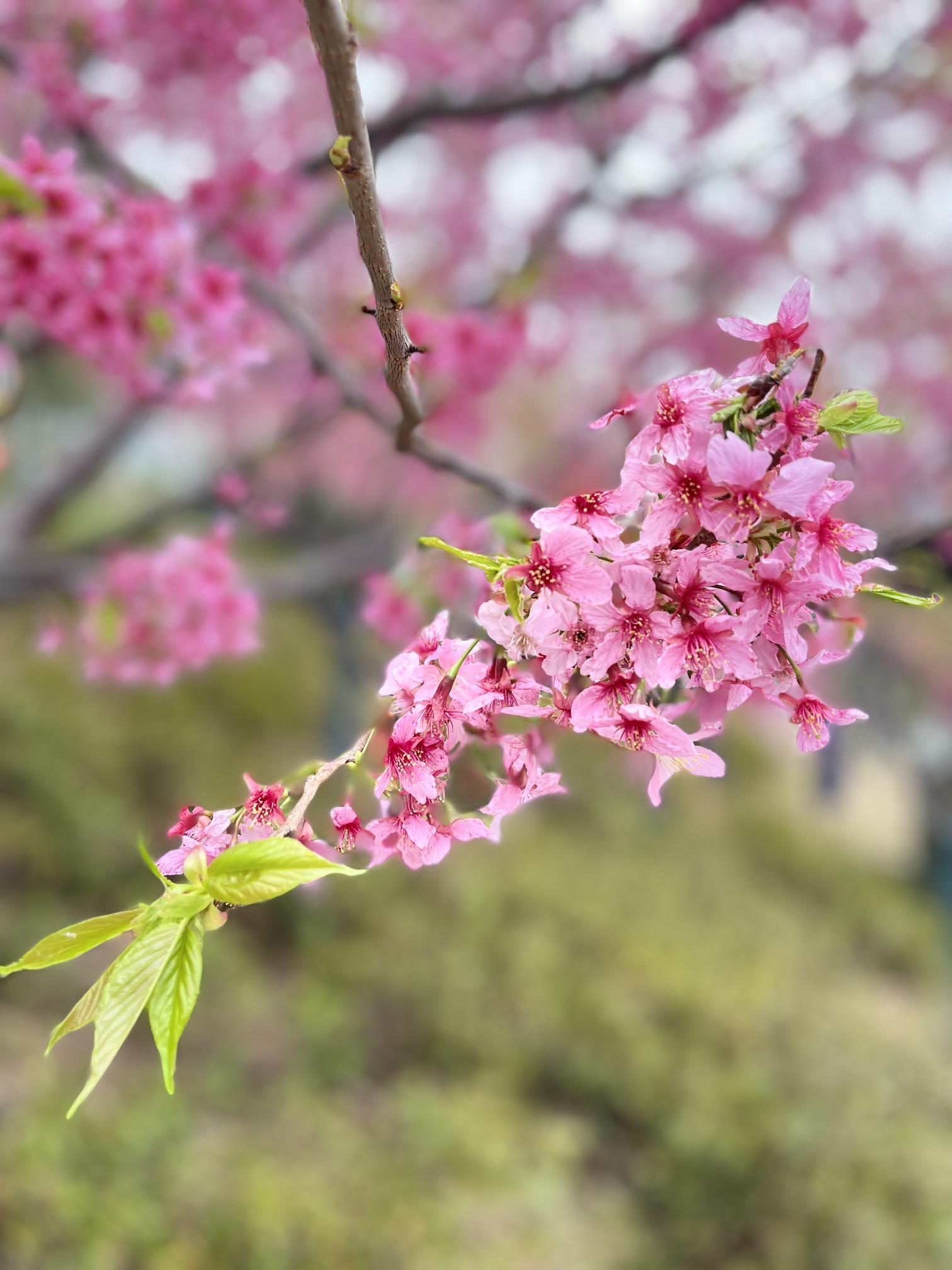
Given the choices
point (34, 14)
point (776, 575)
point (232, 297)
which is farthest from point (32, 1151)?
point (34, 14)

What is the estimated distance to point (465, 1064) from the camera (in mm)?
3568

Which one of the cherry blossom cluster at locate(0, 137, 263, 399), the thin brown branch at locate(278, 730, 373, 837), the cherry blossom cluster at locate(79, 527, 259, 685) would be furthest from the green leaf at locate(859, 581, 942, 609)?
the cherry blossom cluster at locate(79, 527, 259, 685)

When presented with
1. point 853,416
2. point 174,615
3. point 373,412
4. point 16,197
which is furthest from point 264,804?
point 174,615

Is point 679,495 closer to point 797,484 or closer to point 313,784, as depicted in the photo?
point 797,484

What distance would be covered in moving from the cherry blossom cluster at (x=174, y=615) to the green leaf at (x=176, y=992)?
1.50 meters

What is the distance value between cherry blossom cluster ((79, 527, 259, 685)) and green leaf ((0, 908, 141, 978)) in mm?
1467

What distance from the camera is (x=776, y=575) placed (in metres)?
0.57

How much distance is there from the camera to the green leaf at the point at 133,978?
0.53 m

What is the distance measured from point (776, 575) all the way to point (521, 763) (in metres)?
0.26

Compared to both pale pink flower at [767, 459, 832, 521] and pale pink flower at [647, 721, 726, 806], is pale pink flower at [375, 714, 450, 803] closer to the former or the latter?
pale pink flower at [647, 721, 726, 806]

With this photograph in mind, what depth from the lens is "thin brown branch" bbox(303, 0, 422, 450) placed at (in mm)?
521

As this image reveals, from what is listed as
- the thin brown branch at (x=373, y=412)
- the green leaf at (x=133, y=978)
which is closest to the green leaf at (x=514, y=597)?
the green leaf at (x=133, y=978)

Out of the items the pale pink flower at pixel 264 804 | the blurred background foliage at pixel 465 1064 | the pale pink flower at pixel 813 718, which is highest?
the pale pink flower at pixel 813 718

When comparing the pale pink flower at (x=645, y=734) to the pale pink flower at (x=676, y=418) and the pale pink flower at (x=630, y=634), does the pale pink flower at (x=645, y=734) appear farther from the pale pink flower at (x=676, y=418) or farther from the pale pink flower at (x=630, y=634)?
the pale pink flower at (x=676, y=418)
